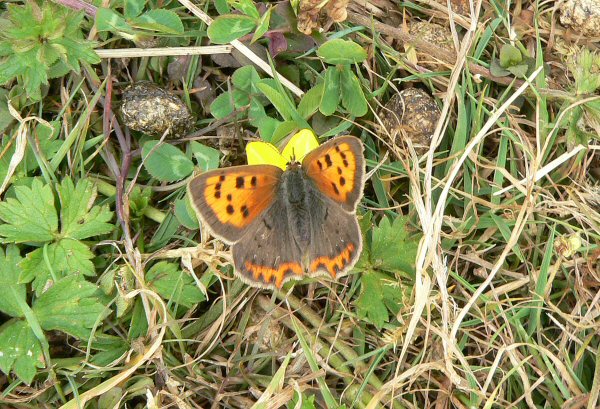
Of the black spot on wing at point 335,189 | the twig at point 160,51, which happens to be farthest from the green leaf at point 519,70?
the twig at point 160,51

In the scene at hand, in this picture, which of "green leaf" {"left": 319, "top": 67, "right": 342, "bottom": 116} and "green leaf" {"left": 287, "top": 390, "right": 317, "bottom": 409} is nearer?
"green leaf" {"left": 287, "top": 390, "right": 317, "bottom": 409}

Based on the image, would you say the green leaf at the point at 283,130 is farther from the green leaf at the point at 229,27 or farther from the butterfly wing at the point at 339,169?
the green leaf at the point at 229,27

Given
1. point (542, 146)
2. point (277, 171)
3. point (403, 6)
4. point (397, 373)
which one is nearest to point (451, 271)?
point (397, 373)

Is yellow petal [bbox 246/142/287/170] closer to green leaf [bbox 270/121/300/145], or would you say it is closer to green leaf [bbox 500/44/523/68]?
green leaf [bbox 270/121/300/145]

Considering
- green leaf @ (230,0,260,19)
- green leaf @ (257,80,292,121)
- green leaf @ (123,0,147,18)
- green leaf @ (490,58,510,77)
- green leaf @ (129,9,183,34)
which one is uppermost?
green leaf @ (230,0,260,19)

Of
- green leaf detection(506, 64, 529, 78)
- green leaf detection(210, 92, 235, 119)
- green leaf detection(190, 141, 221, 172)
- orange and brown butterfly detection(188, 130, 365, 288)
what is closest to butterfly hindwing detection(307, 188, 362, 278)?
orange and brown butterfly detection(188, 130, 365, 288)
